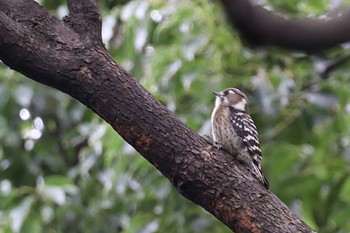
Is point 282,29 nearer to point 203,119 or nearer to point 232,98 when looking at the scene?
point 232,98

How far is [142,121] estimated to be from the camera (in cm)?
294

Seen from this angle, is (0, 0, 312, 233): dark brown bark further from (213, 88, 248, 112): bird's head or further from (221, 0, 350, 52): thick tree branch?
(221, 0, 350, 52): thick tree branch

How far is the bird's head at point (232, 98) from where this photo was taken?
14.7 ft

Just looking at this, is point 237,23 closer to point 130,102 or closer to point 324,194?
point 130,102

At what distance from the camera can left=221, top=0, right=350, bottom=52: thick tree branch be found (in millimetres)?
972

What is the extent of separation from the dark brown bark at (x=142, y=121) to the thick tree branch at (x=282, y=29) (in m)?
1.95

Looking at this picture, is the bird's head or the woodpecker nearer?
the woodpecker

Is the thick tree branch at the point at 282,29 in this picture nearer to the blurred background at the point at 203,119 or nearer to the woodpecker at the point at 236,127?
the woodpecker at the point at 236,127

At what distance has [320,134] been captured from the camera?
4.91 meters

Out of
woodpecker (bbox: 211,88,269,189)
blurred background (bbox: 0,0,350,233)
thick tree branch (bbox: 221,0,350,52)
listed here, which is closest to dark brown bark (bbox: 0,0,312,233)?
woodpecker (bbox: 211,88,269,189)

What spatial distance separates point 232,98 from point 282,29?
3.50 m

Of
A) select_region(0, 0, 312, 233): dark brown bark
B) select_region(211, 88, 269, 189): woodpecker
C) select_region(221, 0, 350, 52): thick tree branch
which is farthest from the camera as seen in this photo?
select_region(211, 88, 269, 189): woodpecker

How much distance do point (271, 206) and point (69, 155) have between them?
3.81 metres

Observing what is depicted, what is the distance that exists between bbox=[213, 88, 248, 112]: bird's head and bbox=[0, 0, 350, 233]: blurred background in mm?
102
